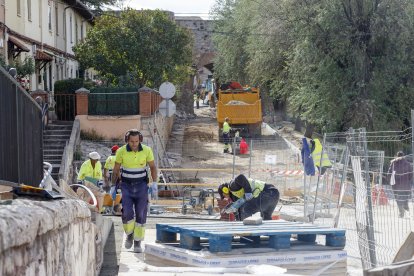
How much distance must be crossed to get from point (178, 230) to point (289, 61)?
1123 inches

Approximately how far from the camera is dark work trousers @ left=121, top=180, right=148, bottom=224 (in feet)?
35.3

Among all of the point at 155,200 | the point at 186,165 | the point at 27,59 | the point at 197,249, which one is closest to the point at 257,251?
the point at 197,249

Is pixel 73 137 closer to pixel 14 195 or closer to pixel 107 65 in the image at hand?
pixel 107 65

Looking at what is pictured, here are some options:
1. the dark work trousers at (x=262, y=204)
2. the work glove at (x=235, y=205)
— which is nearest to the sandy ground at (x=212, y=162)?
the work glove at (x=235, y=205)

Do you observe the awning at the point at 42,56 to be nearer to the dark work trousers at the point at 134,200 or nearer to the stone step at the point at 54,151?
the stone step at the point at 54,151

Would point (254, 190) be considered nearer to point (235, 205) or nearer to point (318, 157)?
point (235, 205)

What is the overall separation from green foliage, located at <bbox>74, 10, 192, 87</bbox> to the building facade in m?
1.70

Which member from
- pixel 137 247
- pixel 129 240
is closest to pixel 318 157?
pixel 129 240

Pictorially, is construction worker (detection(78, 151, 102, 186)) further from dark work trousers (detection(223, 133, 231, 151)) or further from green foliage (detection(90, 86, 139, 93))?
dark work trousers (detection(223, 133, 231, 151))

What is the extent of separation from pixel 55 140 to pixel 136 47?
9.22 meters

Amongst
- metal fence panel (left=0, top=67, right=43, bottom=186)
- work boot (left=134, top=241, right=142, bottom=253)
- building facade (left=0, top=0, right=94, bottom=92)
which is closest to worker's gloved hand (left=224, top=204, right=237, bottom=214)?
work boot (left=134, top=241, right=142, bottom=253)

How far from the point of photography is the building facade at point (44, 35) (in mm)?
29094

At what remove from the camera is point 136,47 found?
Result: 116ft

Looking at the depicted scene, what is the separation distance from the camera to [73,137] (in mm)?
26875
